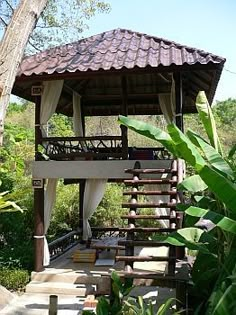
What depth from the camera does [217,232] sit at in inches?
207

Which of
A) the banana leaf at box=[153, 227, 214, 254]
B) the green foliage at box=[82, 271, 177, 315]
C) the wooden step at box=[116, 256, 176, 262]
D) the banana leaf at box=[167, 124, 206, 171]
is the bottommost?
the green foliage at box=[82, 271, 177, 315]

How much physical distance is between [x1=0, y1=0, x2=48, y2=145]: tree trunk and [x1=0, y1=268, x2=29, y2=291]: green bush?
5.06 meters

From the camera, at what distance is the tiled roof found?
7.70m

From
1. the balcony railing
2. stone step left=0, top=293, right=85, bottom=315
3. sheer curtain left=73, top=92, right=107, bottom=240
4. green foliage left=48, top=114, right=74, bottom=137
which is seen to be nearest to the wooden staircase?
the balcony railing

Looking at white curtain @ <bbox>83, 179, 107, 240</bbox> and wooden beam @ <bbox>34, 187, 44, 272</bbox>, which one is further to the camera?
white curtain @ <bbox>83, 179, 107, 240</bbox>

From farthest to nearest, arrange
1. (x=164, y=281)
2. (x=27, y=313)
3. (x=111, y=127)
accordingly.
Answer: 1. (x=111, y=127)
2. (x=27, y=313)
3. (x=164, y=281)

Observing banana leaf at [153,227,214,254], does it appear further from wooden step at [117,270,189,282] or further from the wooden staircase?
the wooden staircase

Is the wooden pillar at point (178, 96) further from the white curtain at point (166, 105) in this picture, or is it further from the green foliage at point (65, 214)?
the green foliage at point (65, 214)

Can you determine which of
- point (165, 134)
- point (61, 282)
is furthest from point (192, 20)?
point (61, 282)

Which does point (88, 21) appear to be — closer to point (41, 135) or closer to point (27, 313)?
point (41, 135)

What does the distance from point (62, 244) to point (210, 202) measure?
5.81 metres

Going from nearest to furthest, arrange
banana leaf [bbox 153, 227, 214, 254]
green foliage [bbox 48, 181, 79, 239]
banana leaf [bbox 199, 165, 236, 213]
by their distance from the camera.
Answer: banana leaf [bbox 199, 165, 236, 213]
banana leaf [bbox 153, 227, 214, 254]
green foliage [bbox 48, 181, 79, 239]

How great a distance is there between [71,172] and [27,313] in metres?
2.68

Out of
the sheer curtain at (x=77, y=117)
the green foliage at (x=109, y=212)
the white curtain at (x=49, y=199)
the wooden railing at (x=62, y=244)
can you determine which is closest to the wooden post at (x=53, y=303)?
the white curtain at (x=49, y=199)
